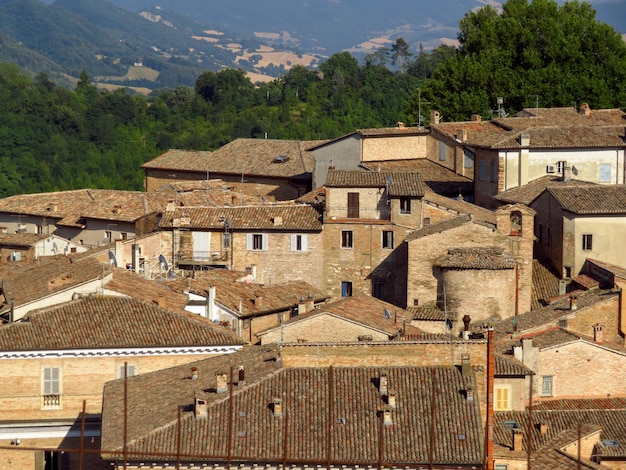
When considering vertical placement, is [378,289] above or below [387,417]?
above

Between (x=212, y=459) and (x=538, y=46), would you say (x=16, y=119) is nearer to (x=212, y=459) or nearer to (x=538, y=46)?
(x=538, y=46)

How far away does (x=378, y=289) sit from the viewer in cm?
4412

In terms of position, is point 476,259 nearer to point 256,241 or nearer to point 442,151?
point 256,241

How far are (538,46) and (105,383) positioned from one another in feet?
136

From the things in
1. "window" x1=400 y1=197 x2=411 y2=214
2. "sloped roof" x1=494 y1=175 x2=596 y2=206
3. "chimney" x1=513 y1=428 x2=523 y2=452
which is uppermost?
"sloped roof" x1=494 y1=175 x2=596 y2=206

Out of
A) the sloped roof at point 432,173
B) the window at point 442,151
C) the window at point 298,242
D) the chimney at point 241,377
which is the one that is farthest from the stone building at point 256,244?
the chimney at point 241,377

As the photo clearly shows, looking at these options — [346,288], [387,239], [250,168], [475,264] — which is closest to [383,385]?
[475,264]

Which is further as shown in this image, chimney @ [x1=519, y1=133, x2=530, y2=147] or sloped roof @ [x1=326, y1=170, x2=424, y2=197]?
chimney @ [x1=519, y1=133, x2=530, y2=147]

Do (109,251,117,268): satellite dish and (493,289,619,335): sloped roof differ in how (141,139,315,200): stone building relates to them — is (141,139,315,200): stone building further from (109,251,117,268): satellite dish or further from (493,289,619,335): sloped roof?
(493,289,619,335): sloped roof

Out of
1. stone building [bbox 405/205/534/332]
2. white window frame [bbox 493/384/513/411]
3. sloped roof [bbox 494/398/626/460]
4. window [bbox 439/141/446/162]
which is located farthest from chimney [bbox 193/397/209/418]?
window [bbox 439/141/446/162]

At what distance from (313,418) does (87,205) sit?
29889 millimetres

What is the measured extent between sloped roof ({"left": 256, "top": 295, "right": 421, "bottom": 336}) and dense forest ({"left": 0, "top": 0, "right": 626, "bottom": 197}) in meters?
24.0

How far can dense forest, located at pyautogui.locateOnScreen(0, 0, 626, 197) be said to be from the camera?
65.6 metres


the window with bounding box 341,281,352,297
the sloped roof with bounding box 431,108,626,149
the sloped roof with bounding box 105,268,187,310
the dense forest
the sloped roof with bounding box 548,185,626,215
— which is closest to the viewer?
the sloped roof with bounding box 105,268,187,310
